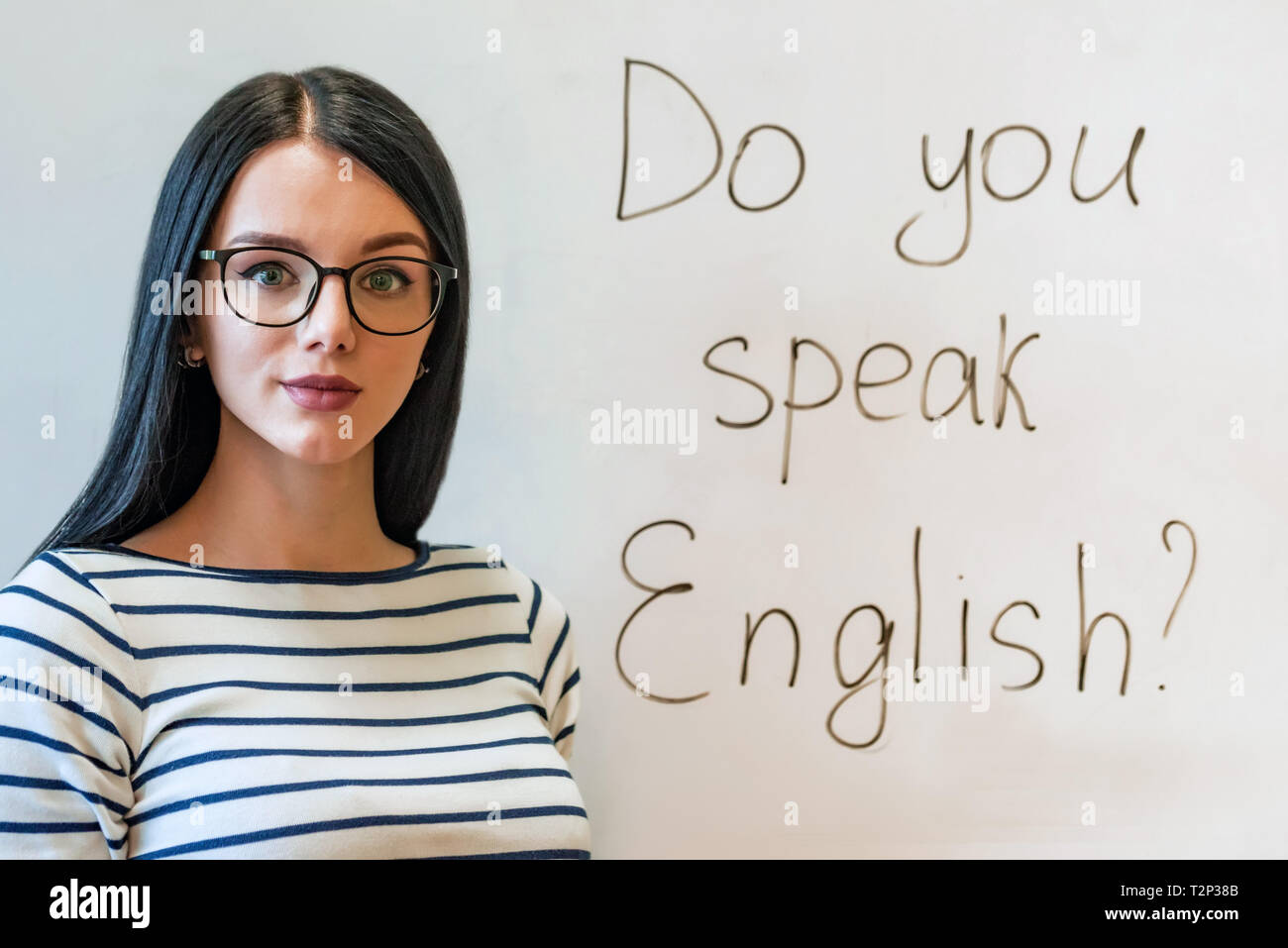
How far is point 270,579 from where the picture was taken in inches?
28.9

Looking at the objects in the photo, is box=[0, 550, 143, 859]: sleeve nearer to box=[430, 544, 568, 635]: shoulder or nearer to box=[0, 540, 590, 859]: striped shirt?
box=[0, 540, 590, 859]: striped shirt

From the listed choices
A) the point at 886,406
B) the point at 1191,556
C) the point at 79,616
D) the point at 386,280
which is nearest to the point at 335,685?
the point at 79,616

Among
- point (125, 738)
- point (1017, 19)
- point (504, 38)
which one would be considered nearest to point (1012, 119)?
point (1017, 19)

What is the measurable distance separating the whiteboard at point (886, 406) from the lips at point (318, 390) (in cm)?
19

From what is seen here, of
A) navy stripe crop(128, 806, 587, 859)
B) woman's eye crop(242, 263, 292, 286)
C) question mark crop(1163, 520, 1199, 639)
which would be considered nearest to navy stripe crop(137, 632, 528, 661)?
navy stripe crop(128, 806, 587, 859)

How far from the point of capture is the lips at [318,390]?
28.0 inches

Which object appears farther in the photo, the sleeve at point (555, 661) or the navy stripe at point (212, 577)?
the sleeve at point (555, 661)

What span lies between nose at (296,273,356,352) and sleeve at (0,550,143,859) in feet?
0.64

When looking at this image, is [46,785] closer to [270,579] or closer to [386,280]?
[270,579]

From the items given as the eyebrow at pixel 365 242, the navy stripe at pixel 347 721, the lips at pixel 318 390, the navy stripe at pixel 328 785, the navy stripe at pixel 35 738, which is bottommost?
the navy stripe at pixel 328 785

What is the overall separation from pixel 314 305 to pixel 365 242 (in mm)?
50

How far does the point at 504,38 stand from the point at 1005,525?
0.56 meters

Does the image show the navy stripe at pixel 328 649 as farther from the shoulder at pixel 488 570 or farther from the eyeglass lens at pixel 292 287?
the eyeglass lens at pixel 292 287

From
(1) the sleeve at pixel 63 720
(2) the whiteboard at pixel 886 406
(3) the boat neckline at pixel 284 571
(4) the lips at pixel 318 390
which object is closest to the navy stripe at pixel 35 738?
(1) the sleeve at pixel 63 720
